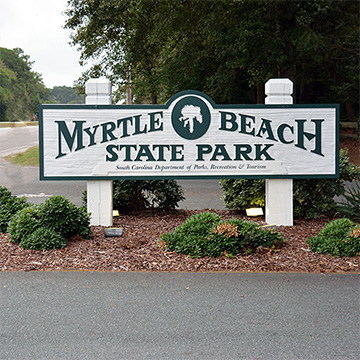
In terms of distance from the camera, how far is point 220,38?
1955cm

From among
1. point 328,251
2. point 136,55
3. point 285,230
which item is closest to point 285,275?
point 328,251

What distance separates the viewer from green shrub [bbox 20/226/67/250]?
6.31m

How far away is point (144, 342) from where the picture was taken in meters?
3.95

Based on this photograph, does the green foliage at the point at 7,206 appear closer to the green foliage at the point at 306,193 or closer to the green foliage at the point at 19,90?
the green foliage at the point at 306,193

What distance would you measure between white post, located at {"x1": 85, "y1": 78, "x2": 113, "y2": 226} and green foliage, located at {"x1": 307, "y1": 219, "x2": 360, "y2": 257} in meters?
3.12

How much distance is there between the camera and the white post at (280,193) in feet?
26.1

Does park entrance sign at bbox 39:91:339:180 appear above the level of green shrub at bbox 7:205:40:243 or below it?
above

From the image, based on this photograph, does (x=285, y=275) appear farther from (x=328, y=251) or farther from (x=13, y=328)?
(x=13, y=328)

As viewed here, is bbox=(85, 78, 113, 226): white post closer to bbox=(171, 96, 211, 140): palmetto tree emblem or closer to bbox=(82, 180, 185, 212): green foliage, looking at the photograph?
bbox=(82, 180, 185, 212): green foliage

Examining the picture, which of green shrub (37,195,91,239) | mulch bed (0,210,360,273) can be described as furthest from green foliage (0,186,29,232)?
green shrub (37,195,91,239)

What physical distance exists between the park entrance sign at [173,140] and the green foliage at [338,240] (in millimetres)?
1649

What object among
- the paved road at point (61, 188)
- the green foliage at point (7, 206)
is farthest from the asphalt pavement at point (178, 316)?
the paved road at point (61, 188)

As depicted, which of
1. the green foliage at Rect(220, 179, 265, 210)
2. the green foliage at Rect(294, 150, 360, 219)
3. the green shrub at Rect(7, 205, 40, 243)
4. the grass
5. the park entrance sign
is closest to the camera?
the green shrub at Rect(7, 205, 40, 243)

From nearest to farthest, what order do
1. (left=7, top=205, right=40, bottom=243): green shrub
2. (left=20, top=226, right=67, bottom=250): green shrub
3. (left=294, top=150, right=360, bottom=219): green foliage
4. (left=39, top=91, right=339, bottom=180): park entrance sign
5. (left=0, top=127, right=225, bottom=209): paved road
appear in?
(left=20, top=226, right=67, bottom=250): green shrub, (left=7, top=205, right=40, bottom=243): green shrub, (left=39, top=91, right=339, bottom=180): park entrance sign, (left=294, top=150, right=360, bottom=219): green foliage, (left=0, top=127, right=225, bottom=209): paved road
